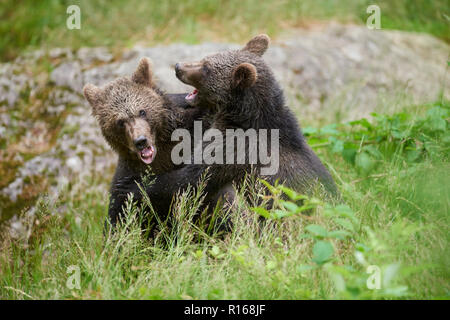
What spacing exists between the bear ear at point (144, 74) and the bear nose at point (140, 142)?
2.85 ft

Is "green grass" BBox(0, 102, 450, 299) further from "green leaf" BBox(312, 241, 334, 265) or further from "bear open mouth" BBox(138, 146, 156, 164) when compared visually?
"bear open mouth" BBox(138, 146, 156, 164)

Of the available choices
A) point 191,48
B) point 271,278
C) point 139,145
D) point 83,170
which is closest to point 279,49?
point 191,48

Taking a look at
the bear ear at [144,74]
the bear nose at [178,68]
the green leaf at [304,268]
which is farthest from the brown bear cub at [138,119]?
the green leaf at [304,268]

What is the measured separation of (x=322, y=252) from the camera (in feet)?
10.5

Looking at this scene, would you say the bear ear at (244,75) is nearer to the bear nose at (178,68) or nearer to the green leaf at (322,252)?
the bear nose at (178,68)

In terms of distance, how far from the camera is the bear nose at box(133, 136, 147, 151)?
5047 millimetres

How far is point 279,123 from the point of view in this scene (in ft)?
16.6

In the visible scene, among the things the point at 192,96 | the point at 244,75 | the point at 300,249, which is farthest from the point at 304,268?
the point at 192,96

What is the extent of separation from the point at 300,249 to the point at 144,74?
2.82 metres

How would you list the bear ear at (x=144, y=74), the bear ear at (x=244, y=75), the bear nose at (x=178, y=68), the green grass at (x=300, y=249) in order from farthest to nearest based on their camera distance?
1. the bear ear at (x=144, y=74)
2. the bear nose at (x=178, y=68)
3. the bear ear at (x=244, y=75)
4. the green grass at (x=300, y=249)

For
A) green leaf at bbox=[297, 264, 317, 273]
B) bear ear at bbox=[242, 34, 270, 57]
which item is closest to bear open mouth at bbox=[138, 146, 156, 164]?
bear ear at bbox=[242, 34, 270, 57]

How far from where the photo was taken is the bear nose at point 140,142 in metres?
5.05
